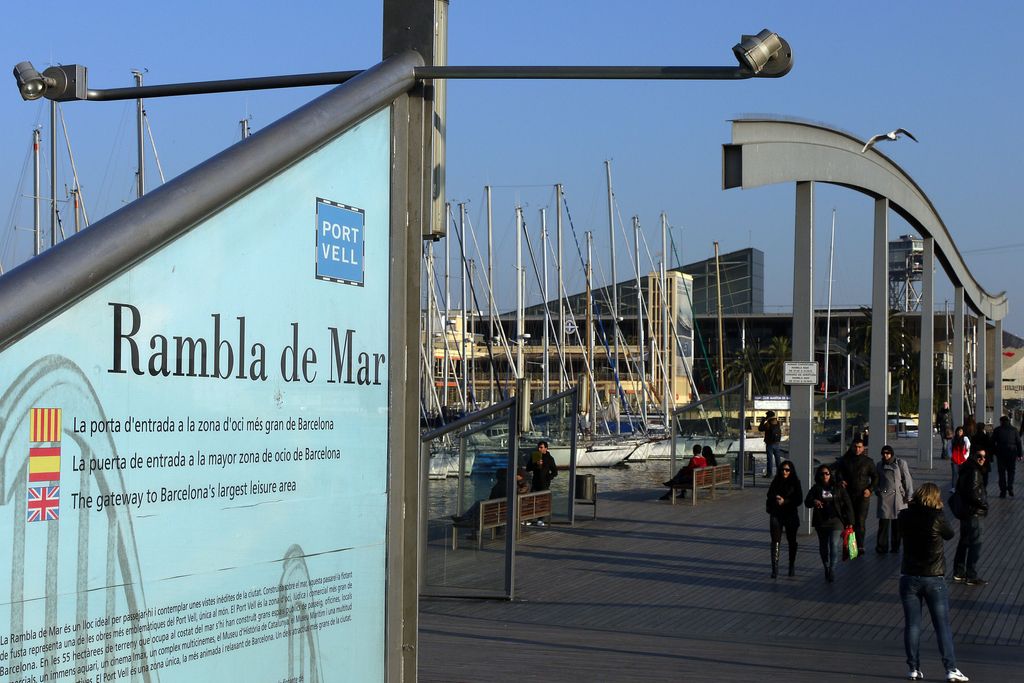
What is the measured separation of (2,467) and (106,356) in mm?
471

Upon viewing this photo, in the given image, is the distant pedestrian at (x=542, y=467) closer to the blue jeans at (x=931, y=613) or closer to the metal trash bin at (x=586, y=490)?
the metal trash bin at (x=586, y=490)

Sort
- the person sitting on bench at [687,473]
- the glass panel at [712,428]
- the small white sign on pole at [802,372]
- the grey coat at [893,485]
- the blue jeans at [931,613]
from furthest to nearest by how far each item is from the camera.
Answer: the glass panel at [712,428], the person sitting on bench at [687,473], the small white sign on pole at [802,372], the grey coat at [893,485], the blue jeans at [931,613]

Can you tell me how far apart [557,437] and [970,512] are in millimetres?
9132

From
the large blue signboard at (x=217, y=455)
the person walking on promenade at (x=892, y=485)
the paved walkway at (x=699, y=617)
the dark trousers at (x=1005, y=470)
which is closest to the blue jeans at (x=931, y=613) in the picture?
the paved walkway at (x=699, y=617)

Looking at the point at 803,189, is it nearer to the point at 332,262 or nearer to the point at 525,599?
the point at 525,599

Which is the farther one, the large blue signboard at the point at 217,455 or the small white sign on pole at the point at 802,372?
the small white sign on pole at the point at 802,372

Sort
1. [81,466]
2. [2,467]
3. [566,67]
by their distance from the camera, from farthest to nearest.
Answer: [566,67]
[81,466]
[2,467]

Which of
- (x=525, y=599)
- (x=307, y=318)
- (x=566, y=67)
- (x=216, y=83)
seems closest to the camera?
(x=307, y=318)

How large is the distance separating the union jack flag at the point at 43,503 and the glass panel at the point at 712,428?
24152mm

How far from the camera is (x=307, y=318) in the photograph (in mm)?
4629

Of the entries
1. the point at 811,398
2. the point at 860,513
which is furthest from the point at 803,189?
the point at 860,513

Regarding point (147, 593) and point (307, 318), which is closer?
point (147, 593)

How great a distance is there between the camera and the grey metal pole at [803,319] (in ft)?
64.4

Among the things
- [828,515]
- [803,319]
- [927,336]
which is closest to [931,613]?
[828,515]
